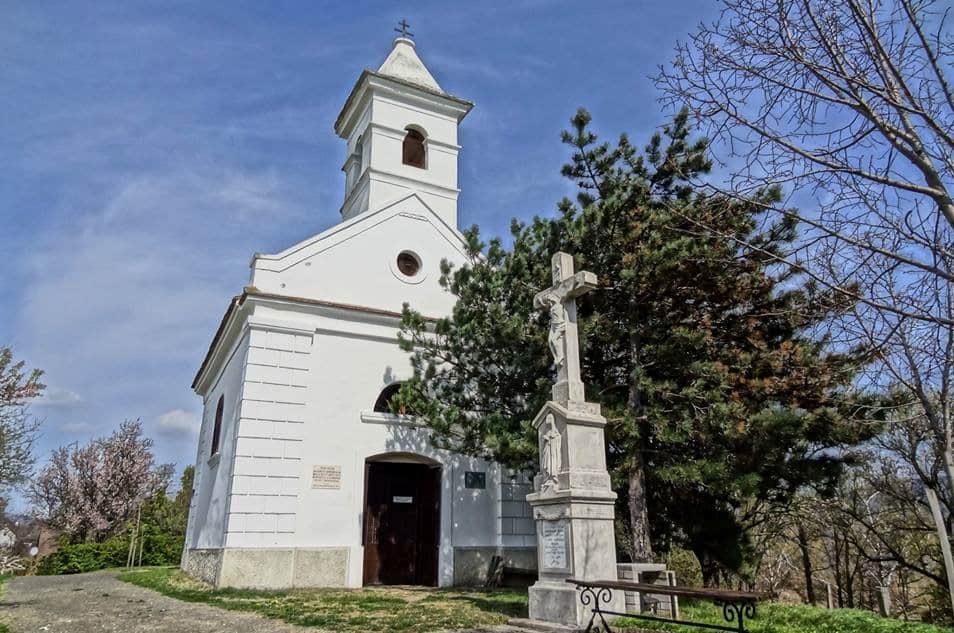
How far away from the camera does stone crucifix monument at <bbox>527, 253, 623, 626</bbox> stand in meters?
7.12

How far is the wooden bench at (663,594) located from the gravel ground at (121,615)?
91 centimetres

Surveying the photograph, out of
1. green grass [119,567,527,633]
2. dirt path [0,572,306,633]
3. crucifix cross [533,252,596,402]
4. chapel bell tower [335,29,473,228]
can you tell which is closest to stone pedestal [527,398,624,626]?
crucifix cross [533,252,596,402]

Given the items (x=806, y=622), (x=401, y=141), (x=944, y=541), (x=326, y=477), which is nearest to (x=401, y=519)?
(x=326, y=477)

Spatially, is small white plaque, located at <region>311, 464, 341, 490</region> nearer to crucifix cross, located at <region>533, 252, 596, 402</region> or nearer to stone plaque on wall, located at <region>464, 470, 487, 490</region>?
stone plaque on wall, located at <region>464, 470, 487, 490</region>

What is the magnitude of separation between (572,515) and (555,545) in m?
0.46

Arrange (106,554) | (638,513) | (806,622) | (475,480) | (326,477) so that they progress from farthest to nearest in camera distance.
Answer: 1. (106,554)
2. (475,480)
3. (326,477)
4. (638,513)
5. (806,622)

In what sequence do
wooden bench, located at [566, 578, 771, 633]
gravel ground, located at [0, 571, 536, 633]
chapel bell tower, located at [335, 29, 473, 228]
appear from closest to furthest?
wooden bench, located at [566, 578, 771, 633], gravel ground, located at [0, 571, 536, 633], chapel bell tower, located at [335, 29, 473, 228]

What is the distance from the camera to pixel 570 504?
285 inches

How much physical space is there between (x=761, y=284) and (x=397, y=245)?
837 centimetres

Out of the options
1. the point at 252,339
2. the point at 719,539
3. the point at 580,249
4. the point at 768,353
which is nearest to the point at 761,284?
the point at 768,353

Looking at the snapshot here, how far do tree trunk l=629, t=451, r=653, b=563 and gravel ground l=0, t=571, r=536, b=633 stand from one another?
305 cm

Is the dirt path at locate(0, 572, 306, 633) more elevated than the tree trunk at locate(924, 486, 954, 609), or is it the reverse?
the tree trunk at locate(924, 486, 954, 609)

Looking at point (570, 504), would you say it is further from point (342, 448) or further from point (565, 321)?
point (342, 448)

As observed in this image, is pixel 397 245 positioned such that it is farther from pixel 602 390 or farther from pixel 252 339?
pixel 602 390
